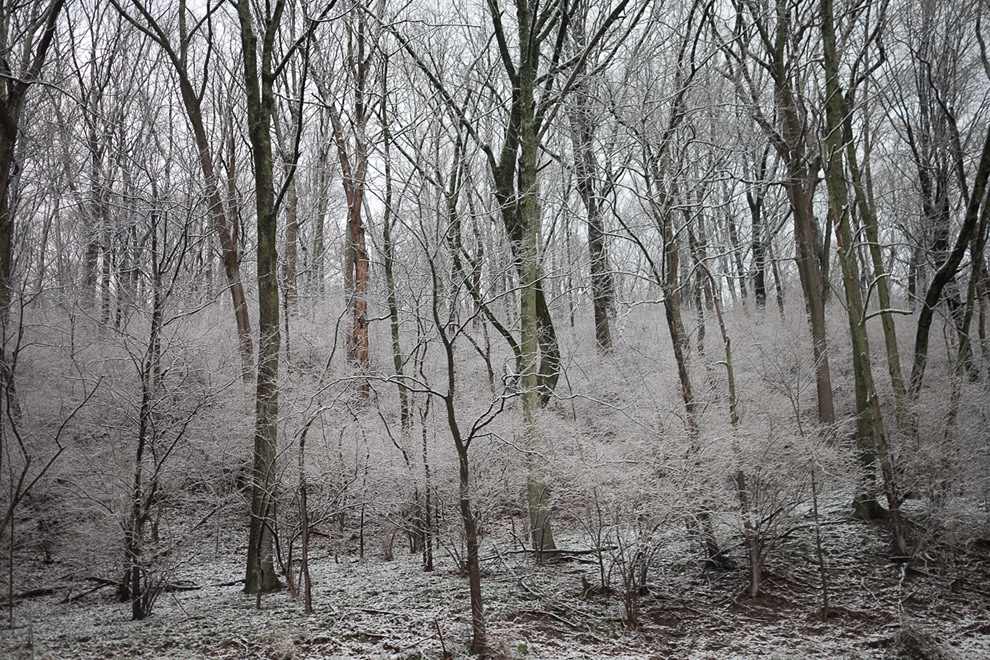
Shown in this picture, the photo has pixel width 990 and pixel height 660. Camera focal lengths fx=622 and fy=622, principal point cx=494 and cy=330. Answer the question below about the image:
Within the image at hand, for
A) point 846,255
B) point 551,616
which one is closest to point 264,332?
point 551,616

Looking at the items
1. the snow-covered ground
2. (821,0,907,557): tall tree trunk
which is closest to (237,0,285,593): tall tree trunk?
the snow-covered ground

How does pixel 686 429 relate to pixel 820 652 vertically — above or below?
above

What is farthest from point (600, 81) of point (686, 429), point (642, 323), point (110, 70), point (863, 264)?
point (863, 264)

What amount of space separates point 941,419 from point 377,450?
21.2ft

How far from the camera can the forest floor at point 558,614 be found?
5281 mm

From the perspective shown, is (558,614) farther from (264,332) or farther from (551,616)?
(264,332)

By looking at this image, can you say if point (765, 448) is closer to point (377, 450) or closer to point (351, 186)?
point (377, 450)

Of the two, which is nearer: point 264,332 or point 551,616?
point 551,616

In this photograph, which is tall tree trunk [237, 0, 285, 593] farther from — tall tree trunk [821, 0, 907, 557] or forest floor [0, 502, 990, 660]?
tall tree trunk [821, 0, 907, 557]

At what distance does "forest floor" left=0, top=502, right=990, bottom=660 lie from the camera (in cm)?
528

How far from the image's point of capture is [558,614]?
597 cm

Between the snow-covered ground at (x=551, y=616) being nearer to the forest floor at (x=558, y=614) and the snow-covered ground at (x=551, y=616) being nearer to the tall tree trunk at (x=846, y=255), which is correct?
the forest floor at (x=558, y=614)

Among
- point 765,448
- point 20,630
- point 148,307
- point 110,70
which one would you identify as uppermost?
point 110,70

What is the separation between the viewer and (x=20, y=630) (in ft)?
19.9
